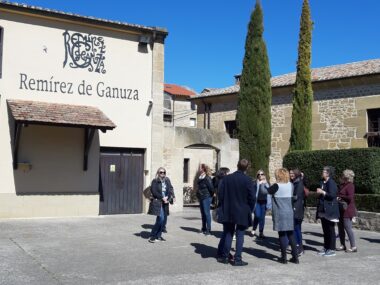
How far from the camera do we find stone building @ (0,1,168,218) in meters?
12.5

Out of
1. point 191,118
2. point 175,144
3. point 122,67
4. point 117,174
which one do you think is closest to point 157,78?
point 122,67

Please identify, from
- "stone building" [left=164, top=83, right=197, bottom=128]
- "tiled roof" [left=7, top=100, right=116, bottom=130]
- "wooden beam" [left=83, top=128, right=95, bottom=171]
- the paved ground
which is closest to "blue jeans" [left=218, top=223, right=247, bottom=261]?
the paved ground

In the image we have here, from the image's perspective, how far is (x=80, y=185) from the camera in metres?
13.5

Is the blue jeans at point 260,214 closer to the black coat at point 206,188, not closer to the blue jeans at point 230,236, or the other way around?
the black coat at point 206,188

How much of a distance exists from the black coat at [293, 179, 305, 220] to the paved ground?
2.59 ft

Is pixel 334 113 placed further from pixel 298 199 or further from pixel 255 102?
pixel 298 199

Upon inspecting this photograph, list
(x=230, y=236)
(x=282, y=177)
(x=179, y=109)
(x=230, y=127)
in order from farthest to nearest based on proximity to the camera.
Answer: (x=179, y=109) < (x=230, y=127) < (x=282, y=177) < (x=230, y=236)

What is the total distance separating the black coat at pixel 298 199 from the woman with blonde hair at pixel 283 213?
1.52 ft

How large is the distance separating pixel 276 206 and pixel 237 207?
771mm

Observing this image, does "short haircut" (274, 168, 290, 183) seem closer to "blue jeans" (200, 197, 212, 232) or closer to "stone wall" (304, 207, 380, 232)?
"blue jeans" (200, 197, 212, 232)

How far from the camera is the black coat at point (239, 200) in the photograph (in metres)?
7.50

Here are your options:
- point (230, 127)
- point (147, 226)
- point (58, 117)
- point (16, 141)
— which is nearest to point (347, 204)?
point (147, 226)

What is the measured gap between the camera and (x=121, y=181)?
14242 mm

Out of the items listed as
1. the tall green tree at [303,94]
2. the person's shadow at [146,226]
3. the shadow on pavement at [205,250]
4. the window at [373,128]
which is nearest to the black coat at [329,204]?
the shadow on pavement at [205,250]
